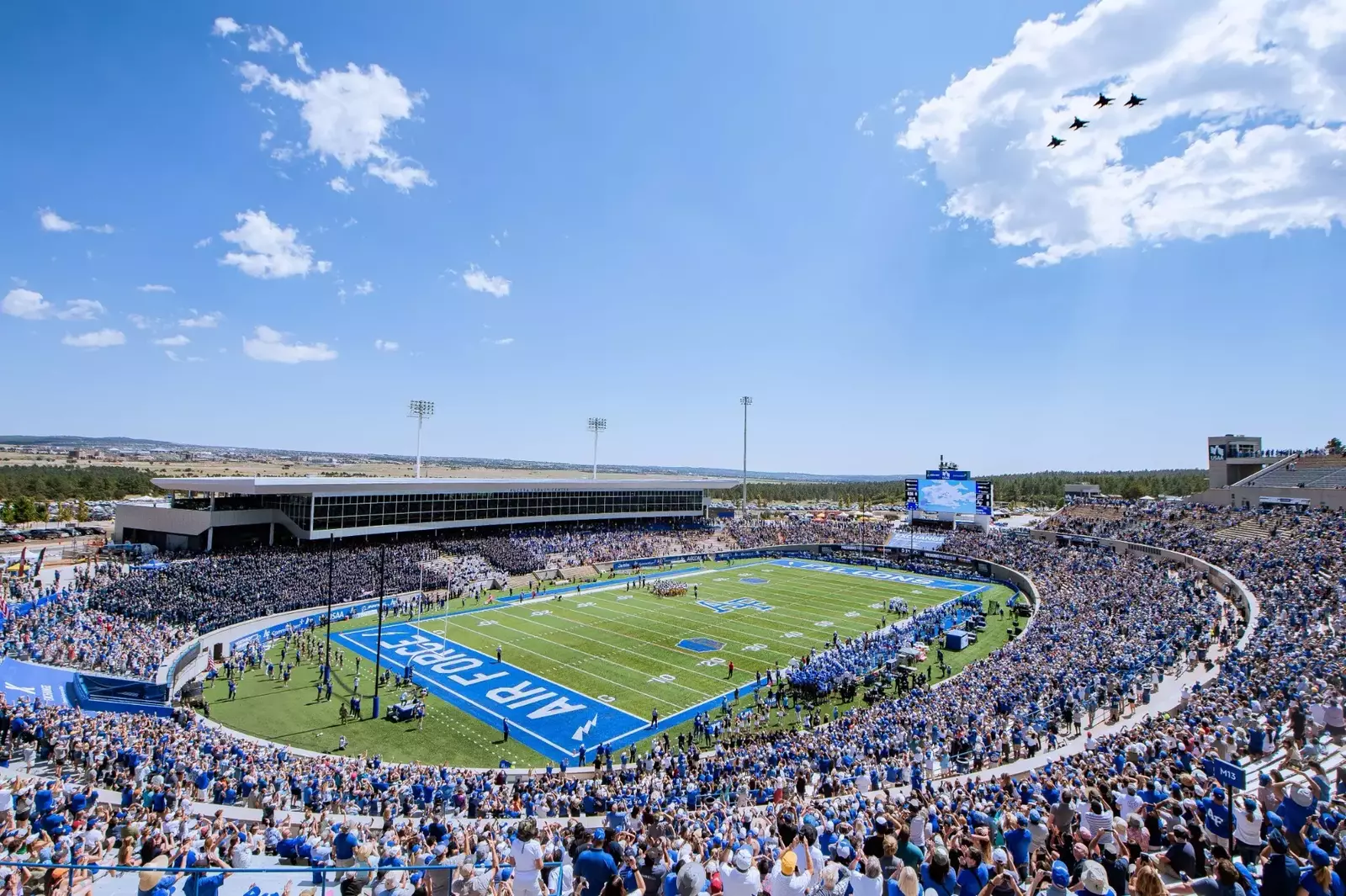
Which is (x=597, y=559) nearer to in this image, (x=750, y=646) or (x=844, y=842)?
(x=750, y=646)

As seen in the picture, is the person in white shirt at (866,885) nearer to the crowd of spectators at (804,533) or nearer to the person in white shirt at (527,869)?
the person in white shirt at (527,869)

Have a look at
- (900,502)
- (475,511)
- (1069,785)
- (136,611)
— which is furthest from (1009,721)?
(900,502)

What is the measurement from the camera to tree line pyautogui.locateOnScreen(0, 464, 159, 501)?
92.6 m

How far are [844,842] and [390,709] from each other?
21.1 metres

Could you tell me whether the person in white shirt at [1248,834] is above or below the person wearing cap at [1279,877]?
below

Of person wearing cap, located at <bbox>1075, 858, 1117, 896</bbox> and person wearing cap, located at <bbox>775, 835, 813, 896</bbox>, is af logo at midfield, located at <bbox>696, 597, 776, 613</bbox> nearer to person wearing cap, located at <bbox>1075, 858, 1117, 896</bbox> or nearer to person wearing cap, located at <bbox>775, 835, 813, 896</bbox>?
person wearing cap, located at <bbox>775, 835, 813, 896</bbox>

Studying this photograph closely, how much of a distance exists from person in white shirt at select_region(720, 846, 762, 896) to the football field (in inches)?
642

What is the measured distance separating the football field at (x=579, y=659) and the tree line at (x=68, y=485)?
85.5 metres

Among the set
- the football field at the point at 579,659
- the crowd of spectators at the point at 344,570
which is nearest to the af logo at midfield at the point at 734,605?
the football field at the point at 579,659

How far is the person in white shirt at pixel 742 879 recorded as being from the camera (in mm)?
6559

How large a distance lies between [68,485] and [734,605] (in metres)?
108

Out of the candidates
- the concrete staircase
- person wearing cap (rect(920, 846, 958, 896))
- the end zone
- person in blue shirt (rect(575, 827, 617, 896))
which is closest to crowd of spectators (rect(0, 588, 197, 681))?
the end zone

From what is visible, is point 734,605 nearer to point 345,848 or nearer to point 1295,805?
point 345,848

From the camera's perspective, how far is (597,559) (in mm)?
56562
